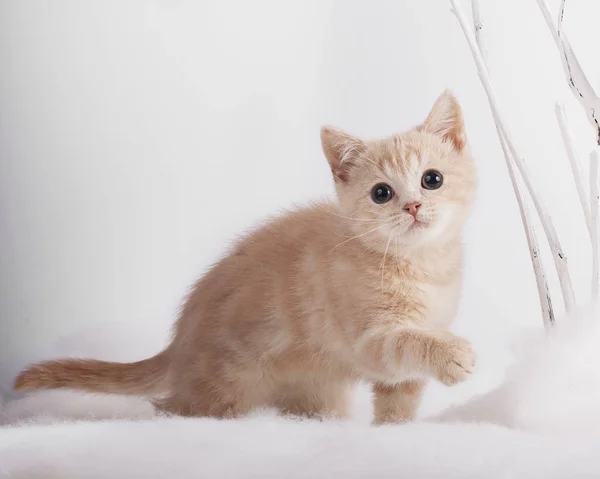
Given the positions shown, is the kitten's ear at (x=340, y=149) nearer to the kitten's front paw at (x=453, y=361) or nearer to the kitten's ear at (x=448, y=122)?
the kitten's ear at (x=448, y=122)

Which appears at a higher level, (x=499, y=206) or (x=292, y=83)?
(x=292, y=83)

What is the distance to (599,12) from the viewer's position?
1939 mm

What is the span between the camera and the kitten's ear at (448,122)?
52.2 inches

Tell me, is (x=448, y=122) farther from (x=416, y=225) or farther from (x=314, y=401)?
(x=314, y=401)

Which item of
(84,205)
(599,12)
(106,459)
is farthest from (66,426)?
(599,12)

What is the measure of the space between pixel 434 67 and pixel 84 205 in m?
0.85

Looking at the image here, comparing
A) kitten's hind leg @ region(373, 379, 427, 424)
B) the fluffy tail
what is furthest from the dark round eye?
the fluffy tail

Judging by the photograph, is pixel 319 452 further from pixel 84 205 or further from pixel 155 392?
pixel 84 205

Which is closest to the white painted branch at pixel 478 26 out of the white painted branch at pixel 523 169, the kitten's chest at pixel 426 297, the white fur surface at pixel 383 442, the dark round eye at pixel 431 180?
the white painted branch at pixel 523 169

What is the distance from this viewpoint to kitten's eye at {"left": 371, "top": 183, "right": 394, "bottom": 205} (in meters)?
1.27

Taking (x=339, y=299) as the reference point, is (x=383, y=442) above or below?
below

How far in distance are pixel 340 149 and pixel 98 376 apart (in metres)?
0.53

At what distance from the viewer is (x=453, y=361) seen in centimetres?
111

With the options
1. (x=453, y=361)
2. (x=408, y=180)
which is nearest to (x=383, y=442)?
A: (x=453, y=361)
